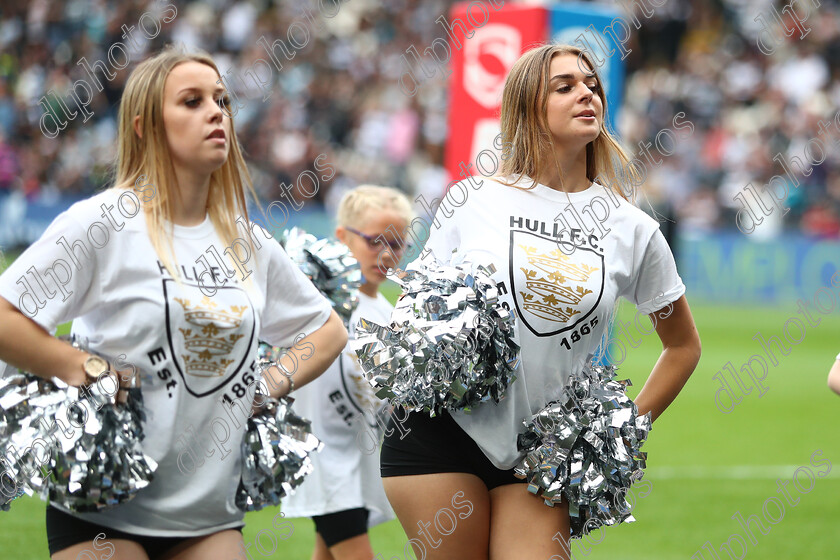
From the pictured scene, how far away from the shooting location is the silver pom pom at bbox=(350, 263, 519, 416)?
274 cm

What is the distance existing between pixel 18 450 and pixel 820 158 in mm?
17247

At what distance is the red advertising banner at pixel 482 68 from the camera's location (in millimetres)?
7745

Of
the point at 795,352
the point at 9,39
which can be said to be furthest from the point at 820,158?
the point at 9,39

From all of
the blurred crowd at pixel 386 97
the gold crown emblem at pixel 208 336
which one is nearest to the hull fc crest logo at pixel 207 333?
the gold crown emblem at pixel 208 336

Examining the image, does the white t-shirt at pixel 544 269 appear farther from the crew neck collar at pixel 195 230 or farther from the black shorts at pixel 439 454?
the crew neck collar at pixel 195 230

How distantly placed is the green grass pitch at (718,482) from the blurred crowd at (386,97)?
18.3 feet

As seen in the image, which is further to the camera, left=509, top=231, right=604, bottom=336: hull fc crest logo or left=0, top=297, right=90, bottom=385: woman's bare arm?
left=509, top=231, right=604, bottom=336: hull fc crest logo

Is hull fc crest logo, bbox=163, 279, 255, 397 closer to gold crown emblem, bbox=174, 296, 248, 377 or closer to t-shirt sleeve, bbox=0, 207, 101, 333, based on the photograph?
gold crown emblem, bbox=174, 296, 248, 377

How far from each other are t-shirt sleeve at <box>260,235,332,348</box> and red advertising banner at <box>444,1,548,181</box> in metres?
4.78

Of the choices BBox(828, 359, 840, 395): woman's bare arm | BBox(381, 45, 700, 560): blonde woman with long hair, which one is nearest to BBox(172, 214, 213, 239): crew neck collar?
BBox(381, 45, 700, 560): blonde woman with long hair

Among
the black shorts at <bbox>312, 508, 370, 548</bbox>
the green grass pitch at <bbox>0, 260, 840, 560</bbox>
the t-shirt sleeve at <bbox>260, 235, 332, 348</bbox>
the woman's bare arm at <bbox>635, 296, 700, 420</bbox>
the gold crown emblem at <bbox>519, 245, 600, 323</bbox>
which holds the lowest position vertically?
the green grass pitch at <bbox>0, 260, 840, 560</bbox>

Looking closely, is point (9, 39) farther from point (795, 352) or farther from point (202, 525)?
point (202, 525)

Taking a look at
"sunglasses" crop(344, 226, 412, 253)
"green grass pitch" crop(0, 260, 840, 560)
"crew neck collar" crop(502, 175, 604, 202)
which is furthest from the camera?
"green grass pitch" crop(0, 260, 840, 560)

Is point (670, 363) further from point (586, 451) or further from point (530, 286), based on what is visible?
point (530, 286)
